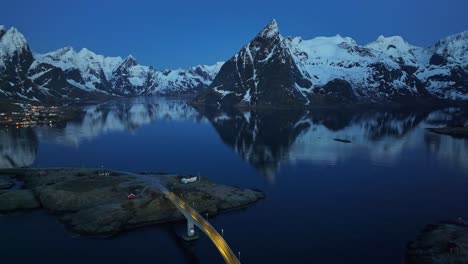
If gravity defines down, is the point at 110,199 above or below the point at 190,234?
above

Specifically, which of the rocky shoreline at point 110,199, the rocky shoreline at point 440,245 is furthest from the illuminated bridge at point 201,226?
the rocky shoreline at point 440,245

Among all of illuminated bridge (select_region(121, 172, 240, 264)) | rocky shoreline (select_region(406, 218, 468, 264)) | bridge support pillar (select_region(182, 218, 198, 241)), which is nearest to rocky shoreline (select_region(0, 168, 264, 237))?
illuminated bridge (select_region(121, 172, 240, 264))

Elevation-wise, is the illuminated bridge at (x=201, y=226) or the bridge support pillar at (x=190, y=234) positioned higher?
the illuminated bridge at (x=201, y=226)

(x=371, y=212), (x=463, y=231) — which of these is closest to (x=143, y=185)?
(x=371, y=212)

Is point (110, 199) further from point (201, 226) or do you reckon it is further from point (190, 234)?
point (201, 226)

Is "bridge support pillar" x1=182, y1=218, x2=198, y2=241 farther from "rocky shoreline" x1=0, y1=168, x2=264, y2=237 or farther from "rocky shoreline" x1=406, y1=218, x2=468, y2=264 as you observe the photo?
"rocky shoreline" x1=406, y1=218, x2=468, y2=264

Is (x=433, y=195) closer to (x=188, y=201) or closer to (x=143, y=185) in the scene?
(x=188, y=201)

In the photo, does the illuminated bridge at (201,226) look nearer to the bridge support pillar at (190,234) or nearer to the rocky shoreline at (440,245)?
the bridge support pillar at (190,234)

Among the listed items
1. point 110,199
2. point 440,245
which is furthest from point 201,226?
point 440,245
